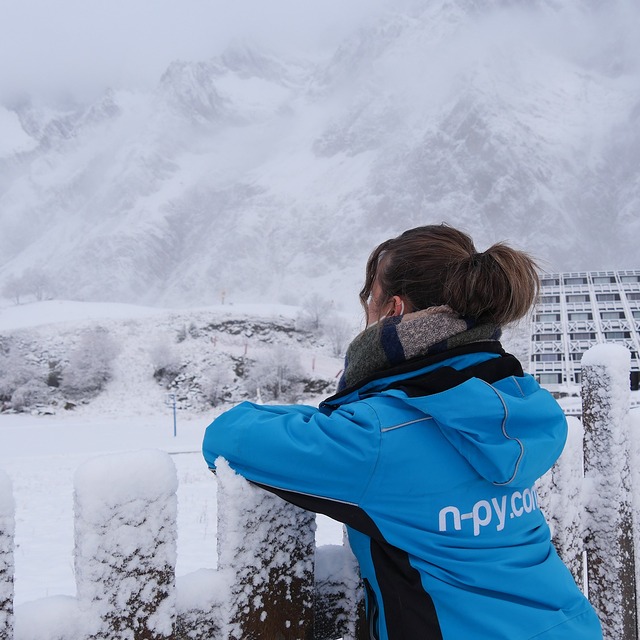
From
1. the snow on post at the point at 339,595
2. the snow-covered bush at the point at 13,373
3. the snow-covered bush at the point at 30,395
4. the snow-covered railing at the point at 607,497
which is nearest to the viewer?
the snow on post at the point at 339,595

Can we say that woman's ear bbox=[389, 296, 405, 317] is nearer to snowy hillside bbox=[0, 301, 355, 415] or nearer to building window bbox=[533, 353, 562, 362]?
snowy hillside bbox=[0, 301, 355, 415]

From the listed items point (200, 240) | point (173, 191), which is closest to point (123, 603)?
point (200, 240)

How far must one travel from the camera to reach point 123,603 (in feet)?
3.92

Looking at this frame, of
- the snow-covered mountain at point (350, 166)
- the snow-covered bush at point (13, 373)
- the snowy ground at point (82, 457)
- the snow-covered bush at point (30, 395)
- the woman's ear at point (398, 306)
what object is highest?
the snow-covered mountain at point (350, 166)

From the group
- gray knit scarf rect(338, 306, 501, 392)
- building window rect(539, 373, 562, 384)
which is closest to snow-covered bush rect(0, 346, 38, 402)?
building window rect(539, 373, 562, 384)

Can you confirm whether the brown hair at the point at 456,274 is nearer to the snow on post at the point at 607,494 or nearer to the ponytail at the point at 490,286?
the ponytail at the point at 490,286

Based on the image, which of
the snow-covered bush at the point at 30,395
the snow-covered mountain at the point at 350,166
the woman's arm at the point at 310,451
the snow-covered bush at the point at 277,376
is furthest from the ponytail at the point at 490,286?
the snow-covered mountain at the point at 350,166

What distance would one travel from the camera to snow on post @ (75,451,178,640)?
1132 millimetres

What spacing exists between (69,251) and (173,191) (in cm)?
2850

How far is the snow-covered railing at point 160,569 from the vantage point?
1.13m

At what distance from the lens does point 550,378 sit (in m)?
25.4

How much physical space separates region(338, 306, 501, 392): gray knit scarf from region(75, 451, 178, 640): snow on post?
0.53 m

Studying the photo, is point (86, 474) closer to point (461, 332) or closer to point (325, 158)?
point (461, 332)

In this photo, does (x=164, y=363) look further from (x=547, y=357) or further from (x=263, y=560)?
(x=263, y=560)
